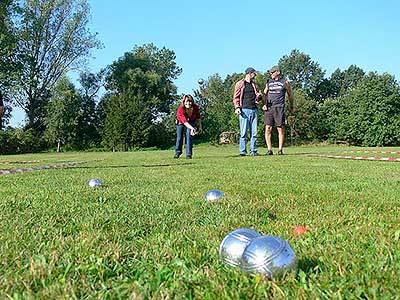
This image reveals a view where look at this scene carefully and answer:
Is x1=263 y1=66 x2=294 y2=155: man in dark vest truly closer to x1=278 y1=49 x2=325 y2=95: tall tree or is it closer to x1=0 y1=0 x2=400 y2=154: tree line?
x1=0 y1=0 x2=400 y2=154: tree line

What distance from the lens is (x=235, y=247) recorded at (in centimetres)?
154

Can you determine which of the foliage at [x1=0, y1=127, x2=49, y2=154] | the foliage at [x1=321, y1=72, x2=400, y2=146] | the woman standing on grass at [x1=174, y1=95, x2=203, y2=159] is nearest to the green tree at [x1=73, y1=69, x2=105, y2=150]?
the foliage at [x1=0, y1=127, x2=49, y2=154]

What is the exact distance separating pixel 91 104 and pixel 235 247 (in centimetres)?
4135

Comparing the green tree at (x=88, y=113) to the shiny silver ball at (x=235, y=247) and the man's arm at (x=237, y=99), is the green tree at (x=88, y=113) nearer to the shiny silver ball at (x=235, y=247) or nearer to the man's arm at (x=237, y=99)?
the man's arm at (x=237, y=99)

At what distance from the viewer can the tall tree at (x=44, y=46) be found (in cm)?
3566

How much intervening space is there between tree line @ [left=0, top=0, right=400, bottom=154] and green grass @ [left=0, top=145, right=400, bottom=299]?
30827mm

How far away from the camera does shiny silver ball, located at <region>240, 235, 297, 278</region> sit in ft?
4.65

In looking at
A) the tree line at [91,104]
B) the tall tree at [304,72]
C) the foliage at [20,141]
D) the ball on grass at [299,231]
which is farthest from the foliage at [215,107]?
the ball on grass at [299,231]

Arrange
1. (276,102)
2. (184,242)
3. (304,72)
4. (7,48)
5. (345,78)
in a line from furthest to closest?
(345,78)
(304,72)
(7,48)
(276,102)
(184,242)

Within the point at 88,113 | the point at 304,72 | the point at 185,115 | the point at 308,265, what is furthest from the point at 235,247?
the point at 304,72

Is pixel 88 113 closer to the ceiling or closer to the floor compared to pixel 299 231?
closer to the ceiling

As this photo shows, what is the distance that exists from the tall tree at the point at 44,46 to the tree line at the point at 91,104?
8 cm

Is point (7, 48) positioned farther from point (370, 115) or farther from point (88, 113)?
point (370, 115)

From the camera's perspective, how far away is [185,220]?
250 centimetres
